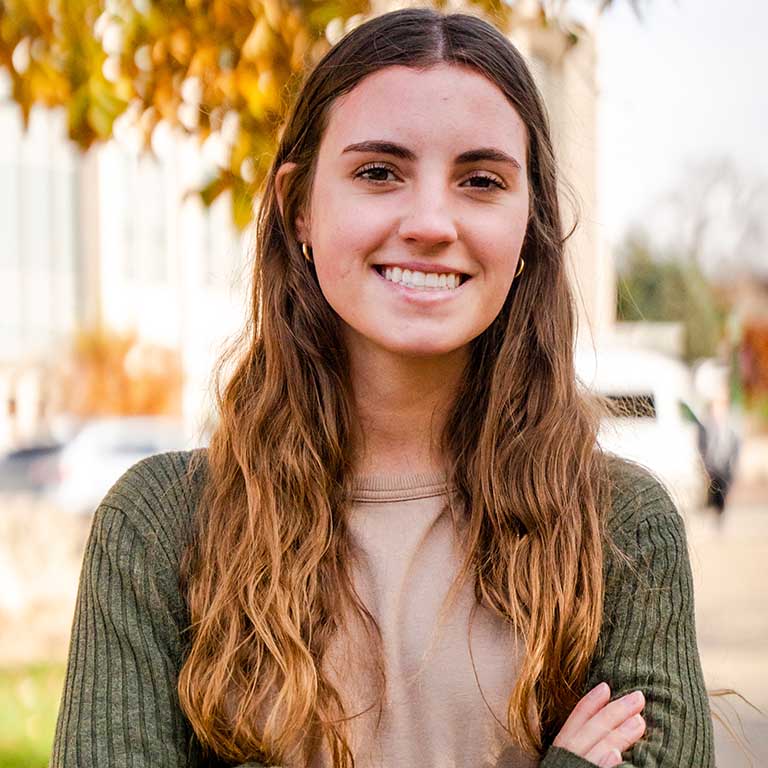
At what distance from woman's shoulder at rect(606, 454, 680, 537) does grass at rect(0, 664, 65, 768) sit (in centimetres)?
313

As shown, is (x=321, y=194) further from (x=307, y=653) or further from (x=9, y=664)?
(x=9, y=664)

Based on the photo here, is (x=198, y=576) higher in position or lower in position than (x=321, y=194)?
lower

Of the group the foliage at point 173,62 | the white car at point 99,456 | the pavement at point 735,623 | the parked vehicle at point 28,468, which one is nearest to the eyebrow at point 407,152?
the pavement at point 735,623

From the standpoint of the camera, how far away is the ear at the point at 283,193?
2315 millimetres

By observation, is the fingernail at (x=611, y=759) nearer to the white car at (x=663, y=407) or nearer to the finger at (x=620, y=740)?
the finger at (x=620, y=740)

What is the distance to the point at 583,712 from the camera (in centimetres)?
204

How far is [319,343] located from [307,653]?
56 cm

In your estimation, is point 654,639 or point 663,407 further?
point 663,407

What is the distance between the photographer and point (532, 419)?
2.29 m

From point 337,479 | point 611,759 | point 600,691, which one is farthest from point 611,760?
point 337,479

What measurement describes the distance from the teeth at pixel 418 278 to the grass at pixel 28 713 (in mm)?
3221

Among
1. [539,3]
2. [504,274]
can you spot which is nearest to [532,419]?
[504,274]

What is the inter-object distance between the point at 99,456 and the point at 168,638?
17017 millimetres

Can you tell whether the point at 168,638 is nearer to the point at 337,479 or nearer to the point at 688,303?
the point at 337,479
